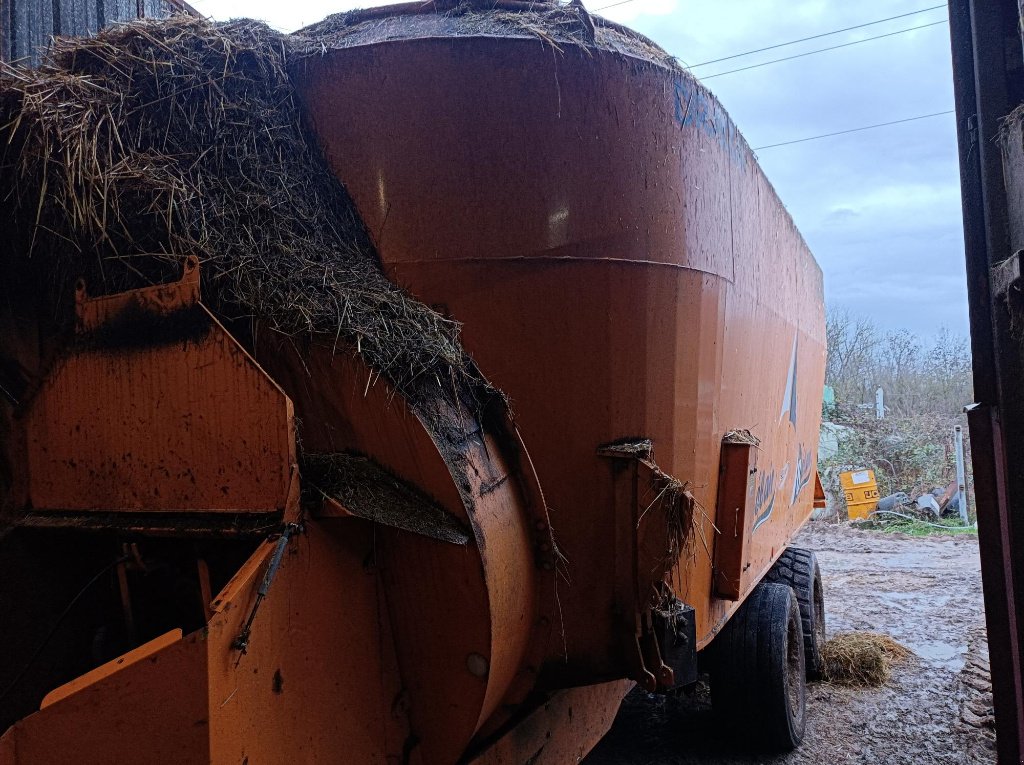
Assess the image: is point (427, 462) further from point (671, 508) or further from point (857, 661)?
point (857, 661)

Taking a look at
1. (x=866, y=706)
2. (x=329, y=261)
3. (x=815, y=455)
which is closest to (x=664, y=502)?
(x=329, y=261)

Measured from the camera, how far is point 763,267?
3.66 meters

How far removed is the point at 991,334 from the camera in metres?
2.59

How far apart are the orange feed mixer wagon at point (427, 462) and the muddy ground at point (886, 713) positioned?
1970 mm

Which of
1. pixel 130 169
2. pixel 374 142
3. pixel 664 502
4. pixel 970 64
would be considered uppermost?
pixel 970 64

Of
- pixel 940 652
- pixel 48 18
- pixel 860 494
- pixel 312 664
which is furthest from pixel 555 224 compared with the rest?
pixel 860 494

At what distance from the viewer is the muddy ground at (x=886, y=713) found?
4578mm

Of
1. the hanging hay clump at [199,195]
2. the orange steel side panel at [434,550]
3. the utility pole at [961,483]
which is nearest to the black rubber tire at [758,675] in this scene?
the orange steel side panel at [434,550]

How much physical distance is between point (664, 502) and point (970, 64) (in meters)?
1.83

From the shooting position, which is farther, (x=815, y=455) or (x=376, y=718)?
(x=815, y=455)

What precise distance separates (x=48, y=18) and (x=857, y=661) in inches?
277

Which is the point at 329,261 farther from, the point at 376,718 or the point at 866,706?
the point at 866,706

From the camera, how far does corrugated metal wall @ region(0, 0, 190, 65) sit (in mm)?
4070

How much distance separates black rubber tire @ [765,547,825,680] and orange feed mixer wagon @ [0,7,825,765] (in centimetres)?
243
